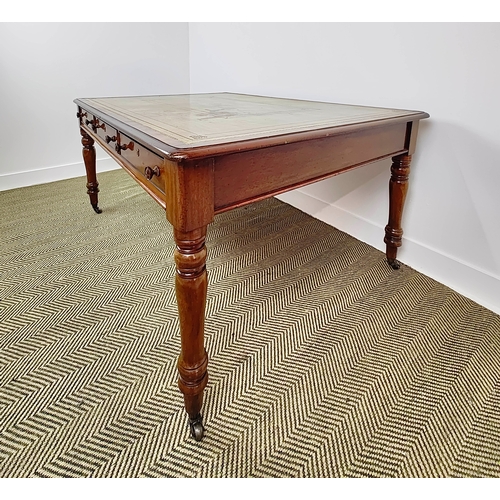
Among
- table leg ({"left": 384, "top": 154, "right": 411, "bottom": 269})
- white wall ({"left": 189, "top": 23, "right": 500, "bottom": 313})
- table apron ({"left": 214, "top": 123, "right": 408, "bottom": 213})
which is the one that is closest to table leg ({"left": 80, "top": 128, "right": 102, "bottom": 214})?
white wall ({"left": 189, "top": 23, "right": 500, "bottom": 313})

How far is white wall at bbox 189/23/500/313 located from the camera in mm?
1282

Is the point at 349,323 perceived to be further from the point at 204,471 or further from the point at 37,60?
the point at 37,60

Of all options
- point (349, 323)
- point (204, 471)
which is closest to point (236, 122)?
point (349, 323)

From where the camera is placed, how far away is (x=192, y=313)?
2.69ft

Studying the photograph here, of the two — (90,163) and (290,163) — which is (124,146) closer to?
(290,163)

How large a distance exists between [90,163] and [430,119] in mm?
1608

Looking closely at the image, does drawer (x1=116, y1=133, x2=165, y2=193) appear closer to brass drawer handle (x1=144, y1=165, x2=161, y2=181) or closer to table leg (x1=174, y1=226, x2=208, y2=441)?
brass drawer handle (x1=144, y1=165, x2=161, y2=181)

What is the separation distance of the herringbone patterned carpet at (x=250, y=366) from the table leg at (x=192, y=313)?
3.7 inches

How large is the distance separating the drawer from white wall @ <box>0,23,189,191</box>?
1729mm

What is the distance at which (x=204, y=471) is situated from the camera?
2.66ft

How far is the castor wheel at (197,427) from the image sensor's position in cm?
88

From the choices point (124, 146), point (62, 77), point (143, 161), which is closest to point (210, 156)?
point (143, 161)

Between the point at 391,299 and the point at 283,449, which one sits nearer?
the point at 283,449
